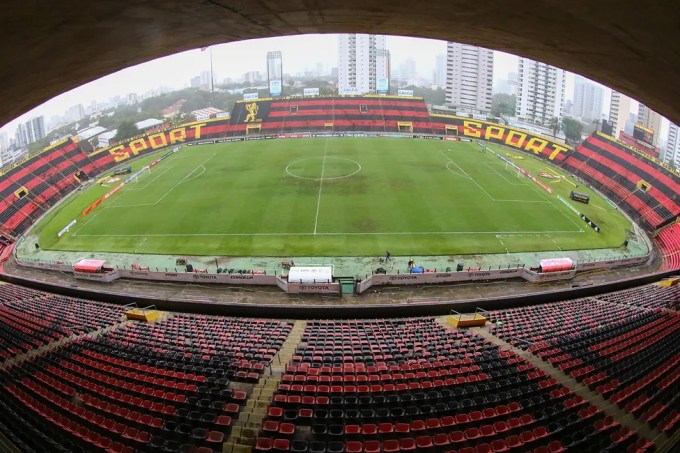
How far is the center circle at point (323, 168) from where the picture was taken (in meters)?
47.8

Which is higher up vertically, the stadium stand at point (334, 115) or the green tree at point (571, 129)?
the stadium stand at point (334, 115)

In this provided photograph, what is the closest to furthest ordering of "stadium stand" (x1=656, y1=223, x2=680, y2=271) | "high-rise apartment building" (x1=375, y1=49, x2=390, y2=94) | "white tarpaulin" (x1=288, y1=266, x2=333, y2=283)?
"white tarpaulin" (x1=288, y1=266, x2=333, y2=283) < "stadium stand" (x1=656, y1=223, x2=680, y2=271) < "high-rise apartment building" (x1=375, y1=49, x2=390, y2=94)

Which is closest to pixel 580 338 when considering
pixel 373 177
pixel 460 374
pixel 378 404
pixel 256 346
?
pixel 460 374

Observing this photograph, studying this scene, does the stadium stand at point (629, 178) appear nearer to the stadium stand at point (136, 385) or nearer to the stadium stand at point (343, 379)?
the stadium stand at point (343, 379)

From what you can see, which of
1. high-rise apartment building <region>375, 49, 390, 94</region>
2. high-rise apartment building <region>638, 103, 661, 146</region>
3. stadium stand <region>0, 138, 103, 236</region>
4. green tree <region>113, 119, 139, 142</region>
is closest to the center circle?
stadium stand <region>0, 138, 103, 236</region>

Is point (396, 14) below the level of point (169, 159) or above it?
above

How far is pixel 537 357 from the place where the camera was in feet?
50.9

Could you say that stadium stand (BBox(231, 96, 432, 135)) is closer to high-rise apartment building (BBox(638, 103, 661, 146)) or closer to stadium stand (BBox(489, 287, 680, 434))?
stadium stand (BBox(489, 287, 680, 434))

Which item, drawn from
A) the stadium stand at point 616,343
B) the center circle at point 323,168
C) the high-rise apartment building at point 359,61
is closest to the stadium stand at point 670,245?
the stadium stand at point 616,343

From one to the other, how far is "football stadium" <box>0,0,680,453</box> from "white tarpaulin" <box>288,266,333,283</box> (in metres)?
0.19

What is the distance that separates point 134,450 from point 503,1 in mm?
11423

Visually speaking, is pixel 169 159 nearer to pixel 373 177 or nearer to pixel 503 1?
pixel 373 177

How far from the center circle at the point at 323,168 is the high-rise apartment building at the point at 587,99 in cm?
16380

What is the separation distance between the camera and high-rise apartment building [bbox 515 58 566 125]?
115750 millimetres
